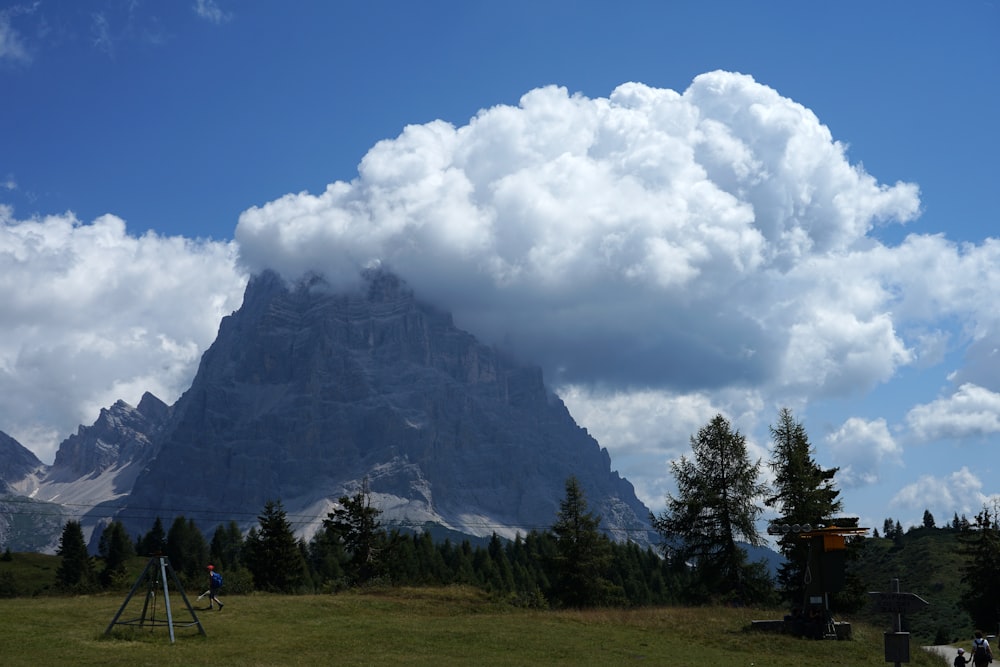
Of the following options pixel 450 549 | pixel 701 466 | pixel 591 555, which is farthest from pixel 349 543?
pixel 450 549

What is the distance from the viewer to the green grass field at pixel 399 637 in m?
32.5

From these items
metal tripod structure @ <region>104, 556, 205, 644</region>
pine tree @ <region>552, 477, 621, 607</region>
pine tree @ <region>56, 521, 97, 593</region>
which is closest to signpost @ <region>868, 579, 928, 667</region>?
A: metal tripod structure @ <region>104, 556, 205, 644</region>

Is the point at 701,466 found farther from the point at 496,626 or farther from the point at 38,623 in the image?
the point at 38,623

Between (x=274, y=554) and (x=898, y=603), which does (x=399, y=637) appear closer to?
(x=898, y=603)

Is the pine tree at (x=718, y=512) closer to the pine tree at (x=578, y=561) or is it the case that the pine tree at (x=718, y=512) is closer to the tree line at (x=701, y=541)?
the tree line at (x=701, y=541)

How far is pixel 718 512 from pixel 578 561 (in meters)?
18.7

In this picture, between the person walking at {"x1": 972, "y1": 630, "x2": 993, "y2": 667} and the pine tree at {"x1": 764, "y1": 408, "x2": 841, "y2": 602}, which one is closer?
the person walking at {"x1": 972, "y1": 630, "x2": 993, "y2": 667}

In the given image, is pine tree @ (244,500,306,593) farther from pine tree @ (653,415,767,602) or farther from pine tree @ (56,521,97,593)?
pine tree @ (653,415,767,602)

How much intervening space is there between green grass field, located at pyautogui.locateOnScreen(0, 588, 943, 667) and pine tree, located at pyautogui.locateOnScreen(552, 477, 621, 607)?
989 inches

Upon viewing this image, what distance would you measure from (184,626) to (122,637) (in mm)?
2961

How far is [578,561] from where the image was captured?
7262cm

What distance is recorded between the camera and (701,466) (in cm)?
5819

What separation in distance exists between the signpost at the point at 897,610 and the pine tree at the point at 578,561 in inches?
1796

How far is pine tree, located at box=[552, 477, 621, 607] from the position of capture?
72000 mm
